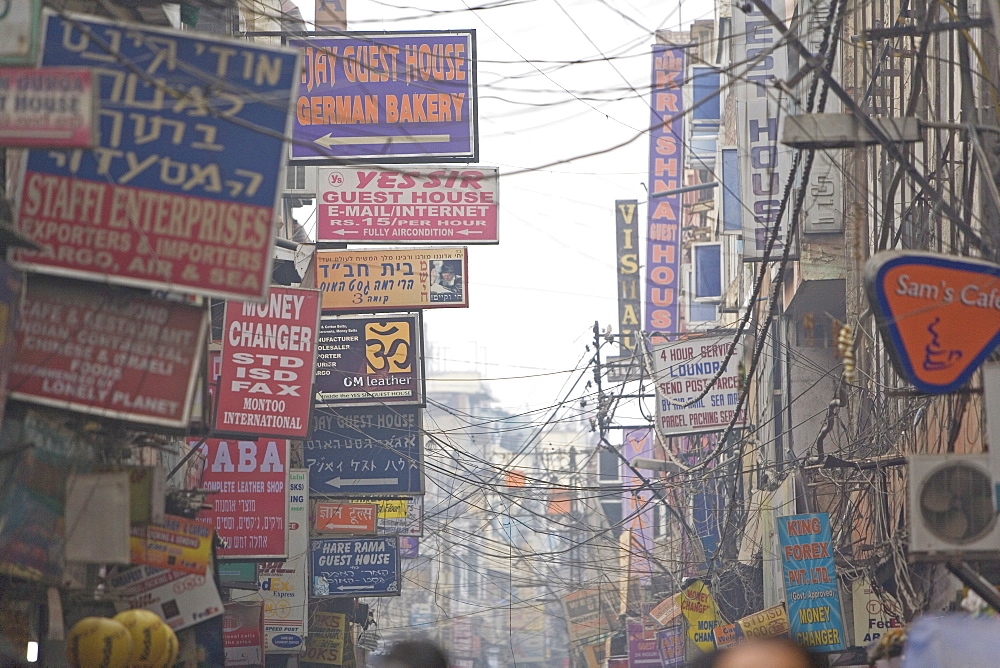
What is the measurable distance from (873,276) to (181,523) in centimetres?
636

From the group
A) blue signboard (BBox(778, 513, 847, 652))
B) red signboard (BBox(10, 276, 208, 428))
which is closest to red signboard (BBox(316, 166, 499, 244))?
blue signboard (BBox(778, 513, 847, 652))

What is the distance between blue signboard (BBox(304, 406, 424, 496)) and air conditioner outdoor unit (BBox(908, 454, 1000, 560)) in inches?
471

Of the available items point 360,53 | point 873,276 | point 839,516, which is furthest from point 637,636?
point 873,276

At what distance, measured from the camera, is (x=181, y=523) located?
12188 millimetres

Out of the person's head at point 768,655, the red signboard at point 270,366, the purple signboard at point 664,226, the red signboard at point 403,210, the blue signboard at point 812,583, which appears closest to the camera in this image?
the person's head at point 768,655

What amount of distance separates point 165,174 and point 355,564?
50.2ft

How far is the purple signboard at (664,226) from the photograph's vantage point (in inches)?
1631

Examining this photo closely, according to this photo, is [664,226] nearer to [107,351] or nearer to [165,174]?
[107,351]

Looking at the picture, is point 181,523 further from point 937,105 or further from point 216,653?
point 937,105

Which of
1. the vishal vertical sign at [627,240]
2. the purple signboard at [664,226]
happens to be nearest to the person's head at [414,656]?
the purple signboard at [664,226]

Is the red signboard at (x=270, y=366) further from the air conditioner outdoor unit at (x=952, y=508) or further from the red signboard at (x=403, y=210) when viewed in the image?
the air conditioner outdoor unit at (x=952, y=508)

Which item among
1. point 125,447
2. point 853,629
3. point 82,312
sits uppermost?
point 82,312

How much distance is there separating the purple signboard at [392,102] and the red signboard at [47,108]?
8.67 m

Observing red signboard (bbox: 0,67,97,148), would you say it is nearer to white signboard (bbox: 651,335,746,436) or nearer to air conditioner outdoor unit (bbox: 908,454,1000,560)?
air conditioner outdoor unit (bbox: 908,454,1000,560)
